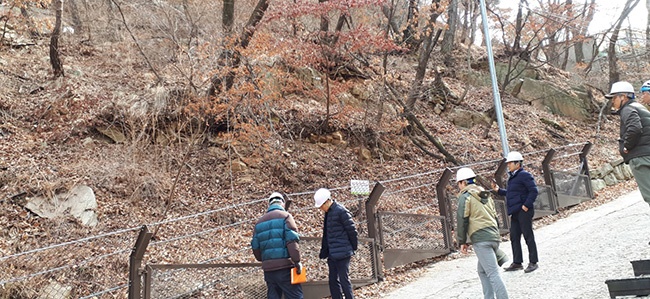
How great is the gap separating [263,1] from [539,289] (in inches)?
354

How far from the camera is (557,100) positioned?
75.8 ft

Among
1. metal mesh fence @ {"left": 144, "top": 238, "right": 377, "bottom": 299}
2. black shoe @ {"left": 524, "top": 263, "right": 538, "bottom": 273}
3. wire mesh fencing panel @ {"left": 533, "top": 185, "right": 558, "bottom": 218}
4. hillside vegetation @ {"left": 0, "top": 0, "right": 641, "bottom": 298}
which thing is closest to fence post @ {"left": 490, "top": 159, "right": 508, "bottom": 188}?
wire mesh fencing panel @ {"left": 533, "top": 185, "right": 558, "bottom": 218}

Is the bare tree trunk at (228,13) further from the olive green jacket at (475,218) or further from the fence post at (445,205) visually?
the olive green jacket at (475,218)

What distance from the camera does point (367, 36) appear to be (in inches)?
464

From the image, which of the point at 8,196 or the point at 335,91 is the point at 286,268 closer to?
the point at 8,196

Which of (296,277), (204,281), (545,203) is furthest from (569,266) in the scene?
(545,203)

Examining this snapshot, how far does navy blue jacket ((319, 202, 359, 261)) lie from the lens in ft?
19.8

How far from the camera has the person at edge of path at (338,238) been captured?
6.04 metres

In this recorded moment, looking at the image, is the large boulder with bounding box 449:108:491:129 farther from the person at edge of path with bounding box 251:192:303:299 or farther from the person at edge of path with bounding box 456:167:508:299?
the person at edge of path with bounding box 251:192:303:299

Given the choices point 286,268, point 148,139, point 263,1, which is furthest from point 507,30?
point 286,268

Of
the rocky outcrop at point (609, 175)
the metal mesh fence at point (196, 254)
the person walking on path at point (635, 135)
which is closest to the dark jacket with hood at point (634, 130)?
the person walking on path at point (635, 135)

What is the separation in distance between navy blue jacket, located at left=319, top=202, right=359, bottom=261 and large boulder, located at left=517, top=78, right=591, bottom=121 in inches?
783

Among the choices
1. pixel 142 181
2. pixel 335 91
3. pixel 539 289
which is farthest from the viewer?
pixel 335 91

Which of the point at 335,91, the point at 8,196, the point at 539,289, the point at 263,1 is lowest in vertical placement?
the point at 539,289
